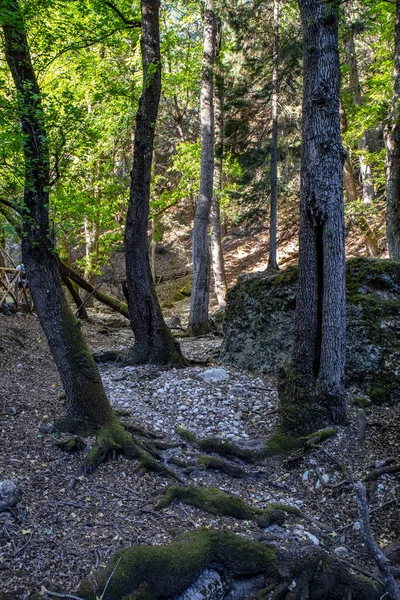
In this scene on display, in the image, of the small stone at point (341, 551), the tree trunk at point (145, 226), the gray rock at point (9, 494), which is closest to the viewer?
the gray rock at point (9, 494)

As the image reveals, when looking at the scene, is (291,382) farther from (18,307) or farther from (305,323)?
(18,307)

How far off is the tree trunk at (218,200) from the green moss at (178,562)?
12693mm

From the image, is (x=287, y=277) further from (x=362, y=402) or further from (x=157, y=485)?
(x=157, y=485)

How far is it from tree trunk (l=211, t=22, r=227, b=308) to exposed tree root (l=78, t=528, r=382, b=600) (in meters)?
12.7

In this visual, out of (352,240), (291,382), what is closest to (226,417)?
(291,382)

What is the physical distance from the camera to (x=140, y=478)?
426 cm

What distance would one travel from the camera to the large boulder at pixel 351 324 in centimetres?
645

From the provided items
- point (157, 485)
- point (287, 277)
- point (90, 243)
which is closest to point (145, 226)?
point (287, 277)

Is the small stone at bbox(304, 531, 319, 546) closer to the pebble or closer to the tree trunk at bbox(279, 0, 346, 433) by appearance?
the tree trunk at bbox(279, 0, 346, 433)

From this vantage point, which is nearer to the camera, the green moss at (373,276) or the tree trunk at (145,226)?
the green moss at (373,276)

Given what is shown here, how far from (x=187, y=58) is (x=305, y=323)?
12.7 metres

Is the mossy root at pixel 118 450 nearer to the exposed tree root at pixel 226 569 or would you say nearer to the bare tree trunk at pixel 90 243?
the exposed tree root at pixel 226 569

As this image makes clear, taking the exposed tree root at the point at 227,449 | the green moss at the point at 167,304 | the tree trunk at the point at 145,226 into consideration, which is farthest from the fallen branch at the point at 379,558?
the green moss at the point at 167,304

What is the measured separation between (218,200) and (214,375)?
33.2ft
